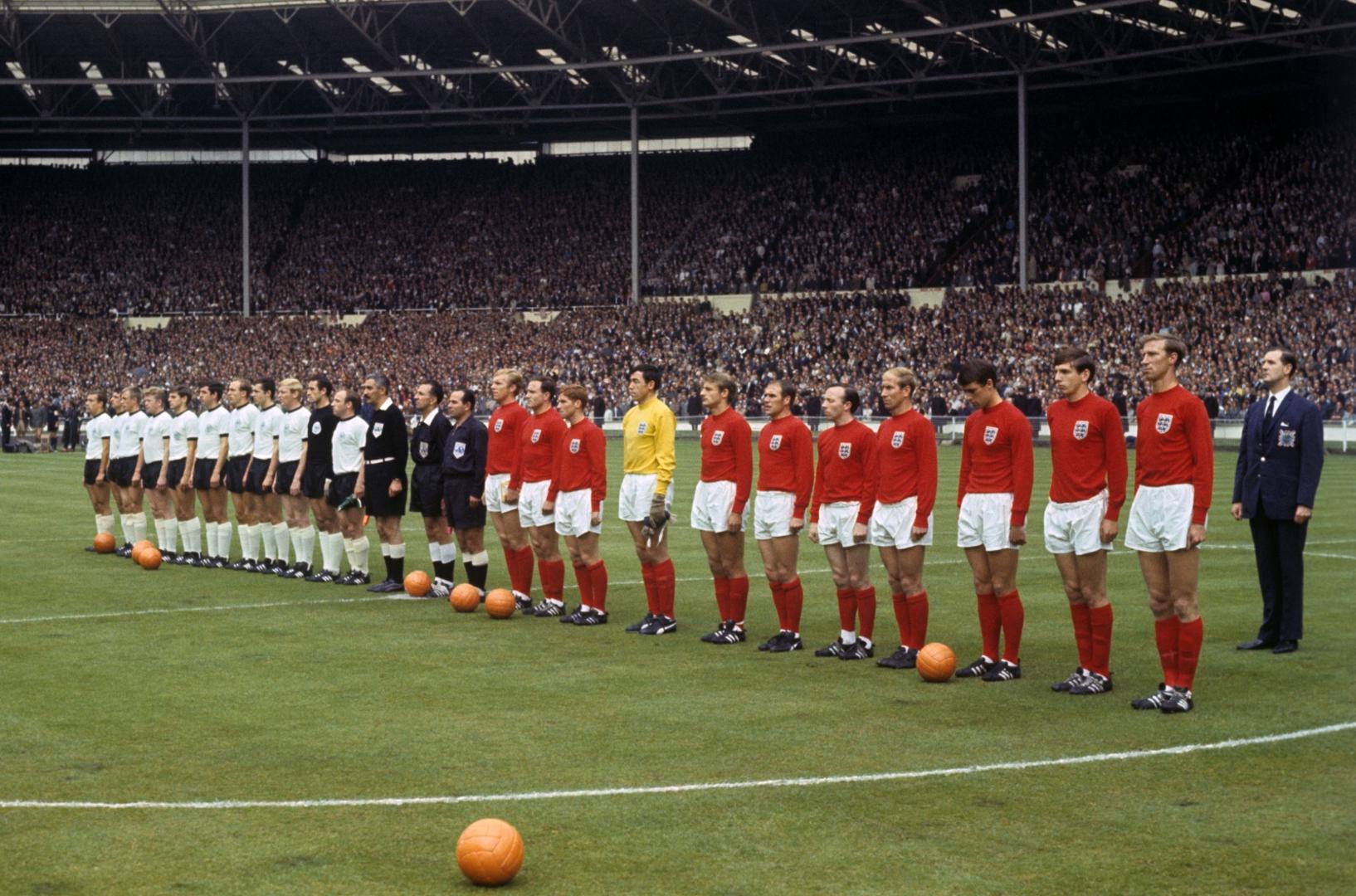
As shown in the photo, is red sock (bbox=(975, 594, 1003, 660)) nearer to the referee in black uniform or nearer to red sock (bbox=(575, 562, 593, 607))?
red sock (bbox=(575, 562, 593, 607))

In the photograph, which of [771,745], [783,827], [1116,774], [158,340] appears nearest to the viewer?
[783,827]

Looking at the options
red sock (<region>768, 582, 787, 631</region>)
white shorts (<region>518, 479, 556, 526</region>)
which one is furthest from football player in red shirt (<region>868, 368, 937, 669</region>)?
white shorts (<region>518, 479, 556, 526</region>)

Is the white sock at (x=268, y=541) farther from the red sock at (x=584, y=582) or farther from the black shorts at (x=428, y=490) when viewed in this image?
the red sock at (x=584, y=582)

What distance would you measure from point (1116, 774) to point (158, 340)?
194 ft

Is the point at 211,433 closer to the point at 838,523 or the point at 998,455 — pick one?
the point at 838,523

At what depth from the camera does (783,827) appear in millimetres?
7094

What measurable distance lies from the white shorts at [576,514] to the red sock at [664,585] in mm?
721

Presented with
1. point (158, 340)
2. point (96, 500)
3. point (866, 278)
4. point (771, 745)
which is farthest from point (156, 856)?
point (158, 340)

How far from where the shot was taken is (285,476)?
1695 cm

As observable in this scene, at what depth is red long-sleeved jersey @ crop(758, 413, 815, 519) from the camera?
11805 mm

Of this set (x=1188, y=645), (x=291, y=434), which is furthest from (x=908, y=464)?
(x=291, y=434)

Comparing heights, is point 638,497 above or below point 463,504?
above

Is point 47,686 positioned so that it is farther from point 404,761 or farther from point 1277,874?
point 1277,874

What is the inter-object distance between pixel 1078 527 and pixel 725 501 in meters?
3.17
